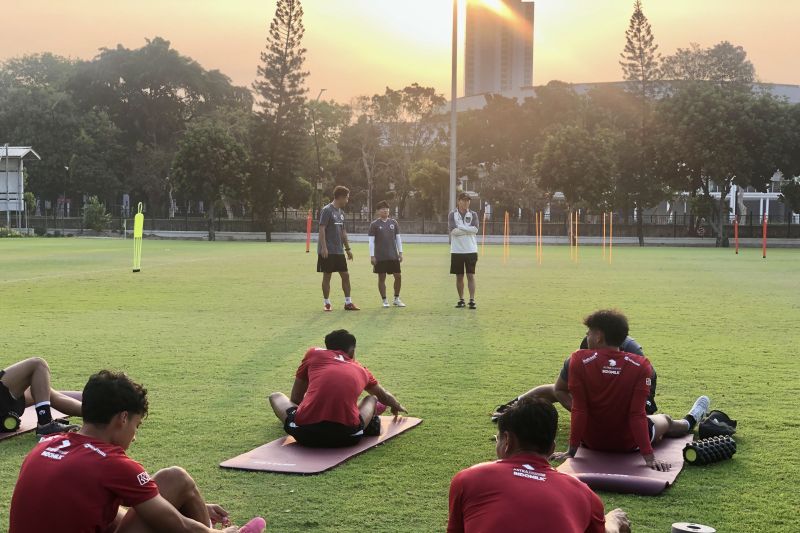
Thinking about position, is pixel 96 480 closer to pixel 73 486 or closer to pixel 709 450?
pixel 73 486

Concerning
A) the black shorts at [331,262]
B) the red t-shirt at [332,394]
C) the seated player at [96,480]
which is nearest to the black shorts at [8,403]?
the red t-shirt at [332,394]

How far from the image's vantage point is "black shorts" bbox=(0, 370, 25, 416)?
6.49m

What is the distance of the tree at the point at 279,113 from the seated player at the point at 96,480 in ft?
190

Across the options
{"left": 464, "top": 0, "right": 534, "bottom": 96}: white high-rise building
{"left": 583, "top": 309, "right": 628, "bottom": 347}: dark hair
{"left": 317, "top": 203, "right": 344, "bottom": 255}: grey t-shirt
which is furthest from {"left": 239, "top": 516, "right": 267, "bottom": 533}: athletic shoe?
{"left": 464, "top": 0, "right": 534, "bottom": 96}: white high-rise building

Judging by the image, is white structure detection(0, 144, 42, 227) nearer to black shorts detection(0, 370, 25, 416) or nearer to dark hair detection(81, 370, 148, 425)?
black shorts detection(0, 370, 25, 416)

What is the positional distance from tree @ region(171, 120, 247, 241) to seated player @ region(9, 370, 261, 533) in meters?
55.5

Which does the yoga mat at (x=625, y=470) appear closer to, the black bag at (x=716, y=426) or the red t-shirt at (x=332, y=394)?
the black bag at (x=716, y=426)

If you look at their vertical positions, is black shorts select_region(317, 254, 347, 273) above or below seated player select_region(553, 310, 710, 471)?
above

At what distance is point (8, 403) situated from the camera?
6.58m

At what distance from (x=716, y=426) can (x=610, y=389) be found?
4.57 ft

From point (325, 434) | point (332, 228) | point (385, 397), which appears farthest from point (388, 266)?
point (325, 434)

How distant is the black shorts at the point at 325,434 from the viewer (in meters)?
6.34

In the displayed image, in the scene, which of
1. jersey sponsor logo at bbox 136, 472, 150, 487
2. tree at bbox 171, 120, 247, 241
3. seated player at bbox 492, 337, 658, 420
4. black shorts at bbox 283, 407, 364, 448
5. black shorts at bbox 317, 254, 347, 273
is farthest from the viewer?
tree at bbox 171, 120, 247, 241

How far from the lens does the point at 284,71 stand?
60.2 metres
